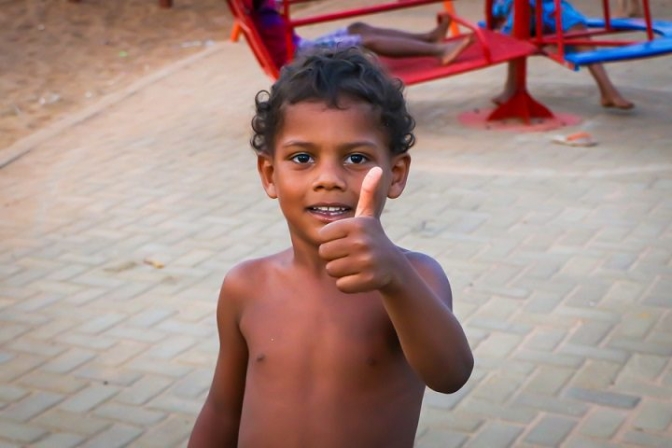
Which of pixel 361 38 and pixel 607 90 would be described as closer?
pixel 361 38

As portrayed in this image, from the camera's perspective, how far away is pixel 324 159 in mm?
1872

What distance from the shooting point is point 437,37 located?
23.9 ft

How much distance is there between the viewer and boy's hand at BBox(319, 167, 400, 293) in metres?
1.58

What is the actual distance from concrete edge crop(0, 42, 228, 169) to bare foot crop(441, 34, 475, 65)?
2568 mm

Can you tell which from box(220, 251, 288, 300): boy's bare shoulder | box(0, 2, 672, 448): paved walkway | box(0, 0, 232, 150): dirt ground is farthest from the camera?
box(0, 0, 232, 150): dirt ground

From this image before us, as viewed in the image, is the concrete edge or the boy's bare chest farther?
the concrete edge

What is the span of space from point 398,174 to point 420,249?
3.08 metres

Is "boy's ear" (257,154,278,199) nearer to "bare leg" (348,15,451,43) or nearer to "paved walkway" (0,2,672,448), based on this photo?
"paved walkway" (0,2,672,448)

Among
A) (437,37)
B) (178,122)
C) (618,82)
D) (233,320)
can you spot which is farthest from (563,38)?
(233,320)

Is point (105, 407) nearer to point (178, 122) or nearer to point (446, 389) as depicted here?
point (446, 389)

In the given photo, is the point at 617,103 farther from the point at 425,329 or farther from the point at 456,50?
the point at 425,329

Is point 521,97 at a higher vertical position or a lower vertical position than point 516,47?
lower

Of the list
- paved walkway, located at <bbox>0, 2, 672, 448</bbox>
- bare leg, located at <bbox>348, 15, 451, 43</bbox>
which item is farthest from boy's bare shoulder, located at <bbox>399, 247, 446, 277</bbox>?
bare leg, located at <bbox>348, 15, 451, 43</bbox>

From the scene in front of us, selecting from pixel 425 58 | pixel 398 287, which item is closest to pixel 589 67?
pixel 425 58
